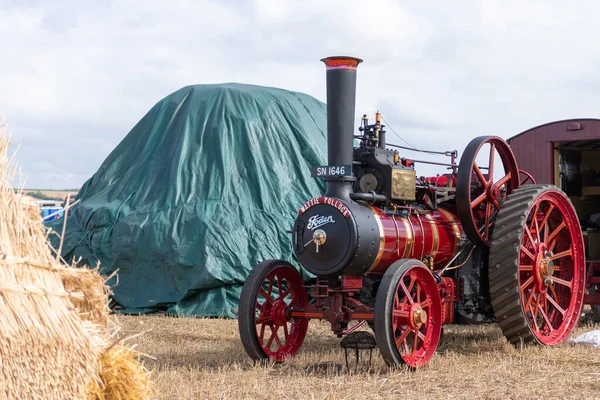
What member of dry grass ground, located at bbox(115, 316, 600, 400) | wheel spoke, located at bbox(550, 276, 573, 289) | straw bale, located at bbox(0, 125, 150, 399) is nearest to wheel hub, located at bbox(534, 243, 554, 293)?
wheel spoke, located at bbox(550, 276, 573, 289)

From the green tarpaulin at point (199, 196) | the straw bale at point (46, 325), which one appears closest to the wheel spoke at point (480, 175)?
the green tarpaulin at point (199, 196)

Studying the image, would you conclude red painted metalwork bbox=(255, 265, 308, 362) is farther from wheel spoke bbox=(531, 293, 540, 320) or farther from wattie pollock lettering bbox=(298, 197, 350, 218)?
wheel spoke bbox=(531, 293, 540, 320)

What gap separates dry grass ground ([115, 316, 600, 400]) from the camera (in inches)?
211

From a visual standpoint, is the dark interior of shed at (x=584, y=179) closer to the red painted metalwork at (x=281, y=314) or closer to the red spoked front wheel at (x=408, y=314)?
the red spoked front wheel at (x=408, y=314)

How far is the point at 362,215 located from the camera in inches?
251

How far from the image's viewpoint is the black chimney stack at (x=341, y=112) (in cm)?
648

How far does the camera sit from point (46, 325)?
3574 mm

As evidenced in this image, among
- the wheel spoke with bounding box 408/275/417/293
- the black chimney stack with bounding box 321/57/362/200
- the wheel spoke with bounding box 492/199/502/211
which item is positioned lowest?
the wheel spoke with bounding box 408/275/417/293

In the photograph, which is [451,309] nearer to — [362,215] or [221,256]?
[362,215]

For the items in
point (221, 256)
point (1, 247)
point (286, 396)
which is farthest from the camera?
point (221, 256)

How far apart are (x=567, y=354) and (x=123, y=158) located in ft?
23.6

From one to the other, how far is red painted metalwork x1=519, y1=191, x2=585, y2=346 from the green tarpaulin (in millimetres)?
3763

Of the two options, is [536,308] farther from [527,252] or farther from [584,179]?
[584,179]

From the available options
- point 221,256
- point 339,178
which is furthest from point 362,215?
point 221,256
